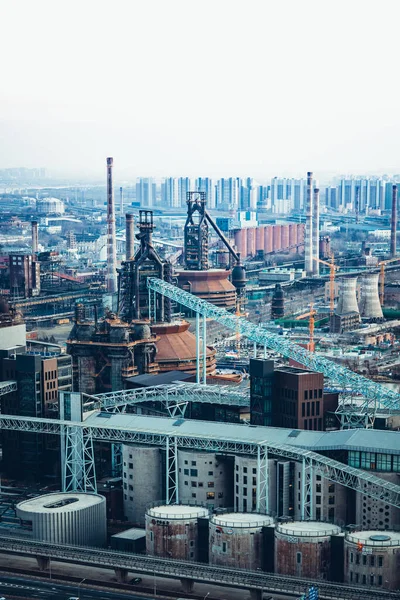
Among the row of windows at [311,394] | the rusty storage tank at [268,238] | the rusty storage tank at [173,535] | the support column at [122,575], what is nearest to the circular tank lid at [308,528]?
the rusty storage tank at [173,535]

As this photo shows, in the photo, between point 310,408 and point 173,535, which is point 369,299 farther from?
point 173,535

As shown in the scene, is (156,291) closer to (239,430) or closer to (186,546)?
(239,430)

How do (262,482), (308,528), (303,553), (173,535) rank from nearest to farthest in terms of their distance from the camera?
(303,553)
(308,528)
(173,535)
(262,482)

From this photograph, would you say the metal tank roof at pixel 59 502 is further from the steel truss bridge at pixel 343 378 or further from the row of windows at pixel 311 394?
the steel truss bridge at pixel 343 378

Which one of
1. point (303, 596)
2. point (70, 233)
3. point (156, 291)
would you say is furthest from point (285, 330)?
point (70, 233)

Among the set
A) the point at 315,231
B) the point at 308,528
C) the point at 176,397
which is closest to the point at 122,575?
the point at 308,528

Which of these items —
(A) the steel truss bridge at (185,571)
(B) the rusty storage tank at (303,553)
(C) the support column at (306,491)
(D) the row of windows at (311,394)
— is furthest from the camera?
(D) the row of windows at (311,394)

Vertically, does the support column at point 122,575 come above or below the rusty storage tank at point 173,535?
below

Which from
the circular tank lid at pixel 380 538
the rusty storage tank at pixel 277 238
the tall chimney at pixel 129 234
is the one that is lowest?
the rusty storage tank at pixel 277 238
